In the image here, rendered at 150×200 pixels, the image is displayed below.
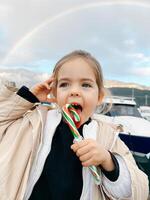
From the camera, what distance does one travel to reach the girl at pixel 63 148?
63.1 inches

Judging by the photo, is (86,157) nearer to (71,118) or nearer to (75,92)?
(71,118)

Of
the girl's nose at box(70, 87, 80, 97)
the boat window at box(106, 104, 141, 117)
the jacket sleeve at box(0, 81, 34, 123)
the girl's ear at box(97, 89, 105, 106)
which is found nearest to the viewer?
the girl's nose at box(70, 87, 80, 97)

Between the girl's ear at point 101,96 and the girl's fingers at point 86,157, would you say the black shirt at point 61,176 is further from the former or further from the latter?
the girl's ear at point 101,96

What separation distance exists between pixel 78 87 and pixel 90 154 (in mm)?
465

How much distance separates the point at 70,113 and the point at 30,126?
0.88ft

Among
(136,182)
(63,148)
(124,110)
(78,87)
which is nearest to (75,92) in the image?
(78,87)

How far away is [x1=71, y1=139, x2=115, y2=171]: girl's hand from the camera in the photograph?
1.50 metres

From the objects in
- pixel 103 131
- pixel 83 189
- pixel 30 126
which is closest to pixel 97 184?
pixel 83 189

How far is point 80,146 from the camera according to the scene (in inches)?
59.1

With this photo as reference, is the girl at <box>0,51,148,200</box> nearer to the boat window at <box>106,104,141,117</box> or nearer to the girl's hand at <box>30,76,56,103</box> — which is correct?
the girl's hand at <box>30,76,56,103</box>

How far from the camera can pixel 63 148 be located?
1.74 meters

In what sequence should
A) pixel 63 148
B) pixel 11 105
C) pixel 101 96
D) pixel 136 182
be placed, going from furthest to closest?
pixel 101 96
pixel 11 105
pixel 63 148
pixel 136 182

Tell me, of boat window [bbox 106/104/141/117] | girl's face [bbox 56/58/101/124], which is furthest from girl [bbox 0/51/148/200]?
boat window [bbox 106/104/141/117]

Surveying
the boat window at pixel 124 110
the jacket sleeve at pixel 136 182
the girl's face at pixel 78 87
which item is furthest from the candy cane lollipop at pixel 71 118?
the boat window at pixel 124 110
